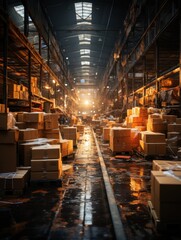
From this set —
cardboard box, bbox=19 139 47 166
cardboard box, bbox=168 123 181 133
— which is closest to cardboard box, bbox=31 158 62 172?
cardboard box, bbox=19 139 47 166

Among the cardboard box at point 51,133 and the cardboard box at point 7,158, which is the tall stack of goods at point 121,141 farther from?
the cardboard box at point 7,158

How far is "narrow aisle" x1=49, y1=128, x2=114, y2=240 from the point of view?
132 inches

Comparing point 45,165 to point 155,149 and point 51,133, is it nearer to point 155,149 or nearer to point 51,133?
point 51,133

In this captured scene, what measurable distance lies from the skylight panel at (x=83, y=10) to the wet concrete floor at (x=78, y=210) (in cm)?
1863

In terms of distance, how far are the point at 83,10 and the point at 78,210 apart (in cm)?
2148

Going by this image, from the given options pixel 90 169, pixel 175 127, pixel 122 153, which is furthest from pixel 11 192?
pixel 175 127

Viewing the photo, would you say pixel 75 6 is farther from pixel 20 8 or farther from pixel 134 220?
pixel 134 220

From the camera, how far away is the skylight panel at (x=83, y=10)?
21188 millimetres

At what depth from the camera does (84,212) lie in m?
4.13

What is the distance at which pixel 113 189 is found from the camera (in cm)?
544

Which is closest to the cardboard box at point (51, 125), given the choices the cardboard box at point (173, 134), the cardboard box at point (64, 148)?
the cardboard box at point (64, 148)

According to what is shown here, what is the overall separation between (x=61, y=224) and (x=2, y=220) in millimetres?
952

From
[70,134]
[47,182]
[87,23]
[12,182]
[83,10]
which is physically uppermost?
[83,10]

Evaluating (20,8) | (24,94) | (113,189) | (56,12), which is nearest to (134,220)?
(113,189)
